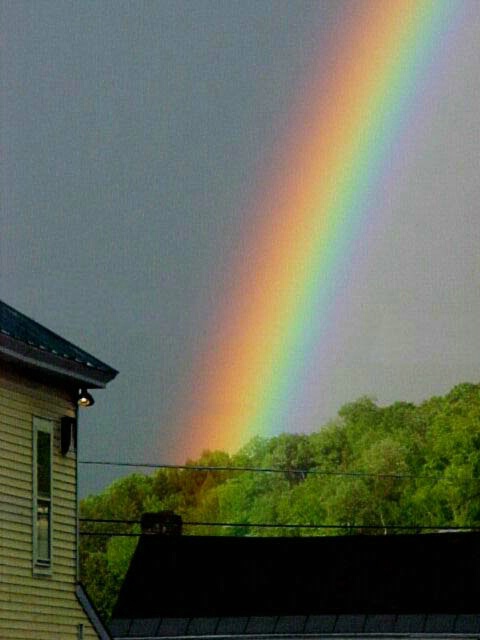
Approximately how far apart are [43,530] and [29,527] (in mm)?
651

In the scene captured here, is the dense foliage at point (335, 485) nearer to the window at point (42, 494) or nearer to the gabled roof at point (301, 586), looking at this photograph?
the gabled roof at point (301, 586)

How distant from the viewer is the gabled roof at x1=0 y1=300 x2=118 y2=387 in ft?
75.4

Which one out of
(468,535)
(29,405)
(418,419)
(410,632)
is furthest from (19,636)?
(418,419)

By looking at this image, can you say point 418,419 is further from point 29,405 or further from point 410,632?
point 29,405

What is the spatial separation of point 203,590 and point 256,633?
9.48 feet

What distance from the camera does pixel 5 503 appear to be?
75.4ft

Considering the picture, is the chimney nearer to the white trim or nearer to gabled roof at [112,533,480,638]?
gabled roof at [112,533,480,638]

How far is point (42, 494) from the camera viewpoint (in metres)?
24.5

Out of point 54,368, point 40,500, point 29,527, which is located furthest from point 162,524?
point 29,527

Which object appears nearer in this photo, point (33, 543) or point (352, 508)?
point (33, 543)

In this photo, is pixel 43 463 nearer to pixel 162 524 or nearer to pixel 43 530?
pixel 43 530

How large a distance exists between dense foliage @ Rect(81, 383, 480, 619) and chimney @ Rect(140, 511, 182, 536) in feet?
225

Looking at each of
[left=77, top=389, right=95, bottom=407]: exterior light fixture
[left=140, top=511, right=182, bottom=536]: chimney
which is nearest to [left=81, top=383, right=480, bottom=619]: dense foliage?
[left=140, top=511, right=182, bottom=536]: chimney

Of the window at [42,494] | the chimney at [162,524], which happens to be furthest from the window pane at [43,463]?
the chimney at [162,524]
